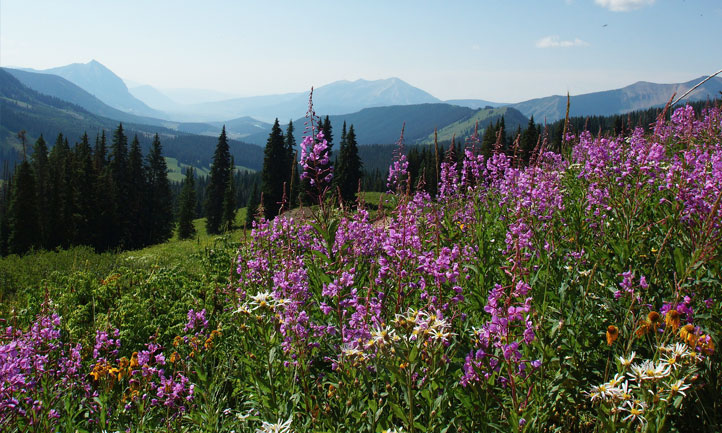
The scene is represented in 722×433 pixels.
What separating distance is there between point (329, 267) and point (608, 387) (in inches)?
108

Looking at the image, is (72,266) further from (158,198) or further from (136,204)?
(158,198)

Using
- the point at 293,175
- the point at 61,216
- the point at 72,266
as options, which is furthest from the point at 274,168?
the point at 293,175

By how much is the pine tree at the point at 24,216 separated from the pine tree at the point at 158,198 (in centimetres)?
1561

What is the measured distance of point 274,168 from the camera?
59531 mm

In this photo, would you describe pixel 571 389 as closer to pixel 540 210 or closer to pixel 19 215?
pixel 540 210

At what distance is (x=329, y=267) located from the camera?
454cm

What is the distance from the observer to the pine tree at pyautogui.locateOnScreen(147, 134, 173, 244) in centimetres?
6938

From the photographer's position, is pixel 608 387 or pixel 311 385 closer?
pixel 608 387

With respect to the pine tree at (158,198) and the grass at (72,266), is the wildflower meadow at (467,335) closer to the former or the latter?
the grass at (72,266)

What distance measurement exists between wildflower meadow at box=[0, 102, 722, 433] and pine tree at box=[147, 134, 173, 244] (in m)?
69.3

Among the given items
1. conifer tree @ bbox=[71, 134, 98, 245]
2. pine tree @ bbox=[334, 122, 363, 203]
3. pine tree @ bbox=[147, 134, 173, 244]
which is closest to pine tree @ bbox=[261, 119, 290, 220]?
pine tree @ bbox=[334, 122, 363, 203]

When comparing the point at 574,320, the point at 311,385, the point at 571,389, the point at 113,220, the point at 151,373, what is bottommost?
the point at 113,220

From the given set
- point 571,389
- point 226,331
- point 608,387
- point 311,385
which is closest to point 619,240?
point 571,389

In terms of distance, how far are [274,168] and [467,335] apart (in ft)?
190
